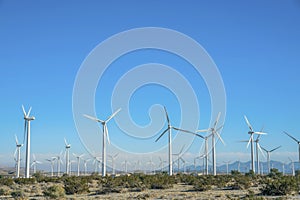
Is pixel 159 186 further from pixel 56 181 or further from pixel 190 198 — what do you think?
→ pixel 56 181

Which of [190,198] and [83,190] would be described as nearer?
[190,198]

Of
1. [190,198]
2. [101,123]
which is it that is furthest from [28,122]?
[190,198]

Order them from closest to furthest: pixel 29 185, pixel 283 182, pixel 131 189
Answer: pixel 283 182 → pixel 131 189 → pixel 29 185

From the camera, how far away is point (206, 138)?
109500mm

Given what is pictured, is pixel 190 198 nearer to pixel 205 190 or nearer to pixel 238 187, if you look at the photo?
pixel 205 190

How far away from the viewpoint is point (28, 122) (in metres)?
85.4

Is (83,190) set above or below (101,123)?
below

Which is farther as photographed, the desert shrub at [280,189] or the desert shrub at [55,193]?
the desert shrub at [280,189]

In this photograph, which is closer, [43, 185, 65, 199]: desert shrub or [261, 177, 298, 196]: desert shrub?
[43, 185, 65, 199]: desert shrub

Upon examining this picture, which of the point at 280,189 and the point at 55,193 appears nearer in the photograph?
the point at 55,193

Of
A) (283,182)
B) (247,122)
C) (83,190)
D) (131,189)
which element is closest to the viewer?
(283,182)

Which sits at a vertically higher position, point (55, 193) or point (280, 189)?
point (280, 189)

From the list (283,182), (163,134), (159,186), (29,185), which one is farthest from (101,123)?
(283,182)

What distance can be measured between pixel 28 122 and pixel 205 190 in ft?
163
